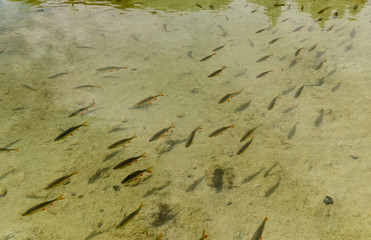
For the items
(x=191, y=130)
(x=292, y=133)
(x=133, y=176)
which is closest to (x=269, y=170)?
(x=292, y=133)

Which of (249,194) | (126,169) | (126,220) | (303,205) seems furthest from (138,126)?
(303,205)

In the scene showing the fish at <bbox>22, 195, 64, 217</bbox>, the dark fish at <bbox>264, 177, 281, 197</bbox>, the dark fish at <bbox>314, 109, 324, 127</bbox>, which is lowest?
the dark fish at <bbox>264, 177, 281, 197</bbox>

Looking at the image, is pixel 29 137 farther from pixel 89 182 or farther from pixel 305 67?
pixel 305 67

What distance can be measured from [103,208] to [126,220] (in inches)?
27.8

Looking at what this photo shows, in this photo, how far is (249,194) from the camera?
13.9ft

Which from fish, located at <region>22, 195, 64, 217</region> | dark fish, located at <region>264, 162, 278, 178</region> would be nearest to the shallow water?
dark fish, located at <region>264, 162, 278, 178</region>

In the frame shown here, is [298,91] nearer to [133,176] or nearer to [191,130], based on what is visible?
[191,130]

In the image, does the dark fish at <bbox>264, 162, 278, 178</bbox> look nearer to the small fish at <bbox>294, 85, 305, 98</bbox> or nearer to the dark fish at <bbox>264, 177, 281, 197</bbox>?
the dark fish at <bbox>264, 177, 281, 197</bbox>

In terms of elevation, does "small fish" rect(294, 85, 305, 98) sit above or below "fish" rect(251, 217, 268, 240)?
above

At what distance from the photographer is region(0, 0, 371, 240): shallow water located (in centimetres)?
392

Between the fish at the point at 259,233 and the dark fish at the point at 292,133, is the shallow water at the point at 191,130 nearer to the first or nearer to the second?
the dark fish at the point at 292,133

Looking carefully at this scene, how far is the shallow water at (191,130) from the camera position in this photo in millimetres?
3916

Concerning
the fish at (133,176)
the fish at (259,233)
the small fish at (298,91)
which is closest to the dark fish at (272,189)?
the fish at (259,233)

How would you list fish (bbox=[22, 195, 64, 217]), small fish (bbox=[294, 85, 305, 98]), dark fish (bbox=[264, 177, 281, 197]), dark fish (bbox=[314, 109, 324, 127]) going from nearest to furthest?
fish (bbox=[22, 195, 64, 217])
dark fish (bbox=[264, 177, 281, 197])
dark fish (bbox=[314, 109, 324, 127])
small fish (bbox=[294, 85, 305, 98])
